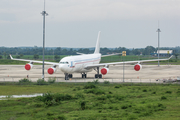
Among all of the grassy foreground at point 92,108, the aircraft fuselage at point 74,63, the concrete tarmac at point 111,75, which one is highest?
the aircraft fuselage at point 74,63

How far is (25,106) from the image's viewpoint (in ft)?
86.6

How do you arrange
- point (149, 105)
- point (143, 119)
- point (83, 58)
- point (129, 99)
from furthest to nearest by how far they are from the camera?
point (83, 58), point (129, 99), point (149, 105), point (143, 119)

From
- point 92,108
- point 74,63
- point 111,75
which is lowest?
point 92,108

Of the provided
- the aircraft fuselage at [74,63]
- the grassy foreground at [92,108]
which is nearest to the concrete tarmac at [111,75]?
the aircraft fuselage at [74,63]

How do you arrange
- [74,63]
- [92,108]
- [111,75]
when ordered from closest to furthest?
[92,108] < [74,63] < [111,75]

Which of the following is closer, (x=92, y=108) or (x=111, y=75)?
(x=92, y=108)

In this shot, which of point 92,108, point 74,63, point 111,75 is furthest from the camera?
point 111,75

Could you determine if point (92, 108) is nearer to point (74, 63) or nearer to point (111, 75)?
point (74, 63)

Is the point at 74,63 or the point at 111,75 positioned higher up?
the point at 74,63

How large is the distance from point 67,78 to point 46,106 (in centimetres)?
2543

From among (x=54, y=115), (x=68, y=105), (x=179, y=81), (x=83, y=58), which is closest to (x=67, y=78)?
(x=83, y=58)

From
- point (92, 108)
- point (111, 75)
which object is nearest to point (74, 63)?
point (111, 75)

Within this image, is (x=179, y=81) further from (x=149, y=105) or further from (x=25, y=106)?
(x=25, y=106)

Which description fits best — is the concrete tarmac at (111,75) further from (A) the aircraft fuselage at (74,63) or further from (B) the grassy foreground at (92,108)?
(B) the grassy foreground at (92,108)
